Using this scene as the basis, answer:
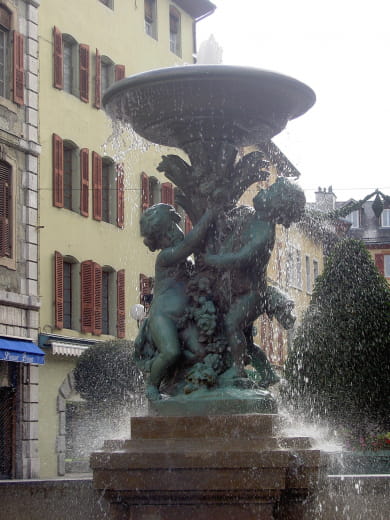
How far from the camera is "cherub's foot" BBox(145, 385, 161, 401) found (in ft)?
25.7

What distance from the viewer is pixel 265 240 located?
798cm

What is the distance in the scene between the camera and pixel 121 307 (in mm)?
32312

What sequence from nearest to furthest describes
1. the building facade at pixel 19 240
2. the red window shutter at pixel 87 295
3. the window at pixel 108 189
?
the building facade at pixel 19 240
the red window shutter at pixel 87 295
the window at pixel 108 189

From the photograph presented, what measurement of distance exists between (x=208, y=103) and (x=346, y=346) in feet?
52.4

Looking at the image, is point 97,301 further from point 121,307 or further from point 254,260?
point 254,260

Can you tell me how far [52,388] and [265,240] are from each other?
2090 centimetres

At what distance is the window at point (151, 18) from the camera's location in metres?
36.2

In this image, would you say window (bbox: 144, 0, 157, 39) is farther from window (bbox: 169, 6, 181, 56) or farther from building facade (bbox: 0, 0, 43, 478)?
building facade (bbox: 0, 0, 43, 478)

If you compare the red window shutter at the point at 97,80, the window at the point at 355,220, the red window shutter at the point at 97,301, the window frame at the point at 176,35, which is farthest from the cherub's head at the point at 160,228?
the window at the point at 355,220

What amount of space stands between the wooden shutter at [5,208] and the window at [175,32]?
41.4ft

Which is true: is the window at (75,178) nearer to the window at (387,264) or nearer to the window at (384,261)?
the window at (384,261)

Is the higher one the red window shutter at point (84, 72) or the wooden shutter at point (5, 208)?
the red window shutter at point (84, 72)

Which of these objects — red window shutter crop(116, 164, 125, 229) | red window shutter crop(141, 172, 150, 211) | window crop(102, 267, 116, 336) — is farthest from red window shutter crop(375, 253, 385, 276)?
window crop(102, 267, 116, 336)

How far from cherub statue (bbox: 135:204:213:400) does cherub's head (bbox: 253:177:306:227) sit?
391 millimetres
